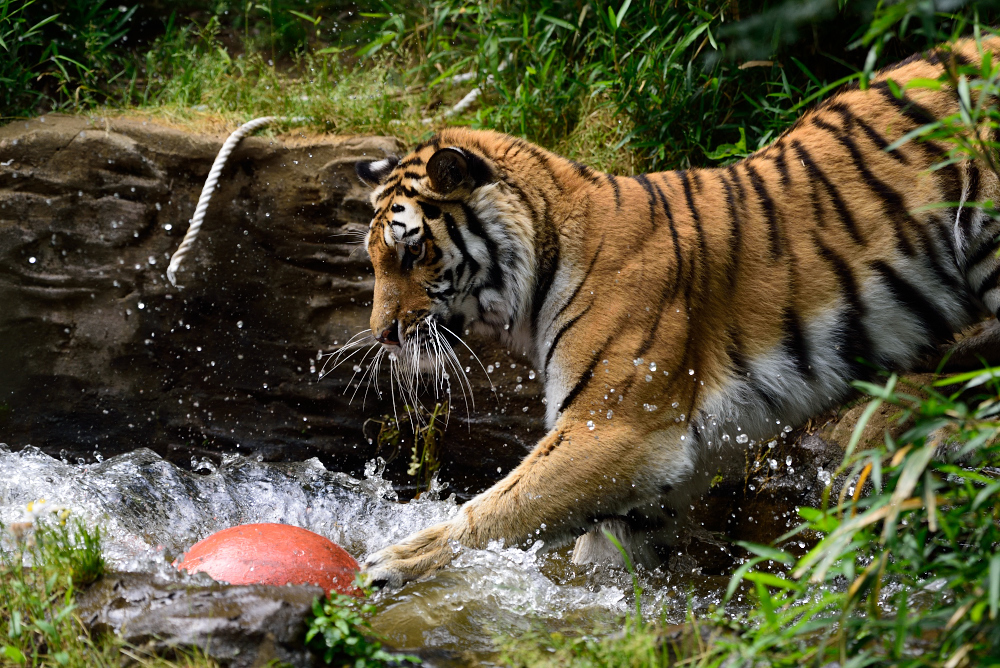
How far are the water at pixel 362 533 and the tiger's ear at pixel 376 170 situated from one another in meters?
1.35

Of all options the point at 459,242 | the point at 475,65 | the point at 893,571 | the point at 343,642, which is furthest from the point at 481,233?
the point at 475,65

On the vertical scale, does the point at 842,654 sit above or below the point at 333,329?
above

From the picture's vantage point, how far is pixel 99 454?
397 centimetres

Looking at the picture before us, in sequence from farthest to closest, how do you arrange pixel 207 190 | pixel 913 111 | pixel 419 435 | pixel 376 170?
pixel 419 435
pixel 207 190
pixel 376 170
pixel 913 111

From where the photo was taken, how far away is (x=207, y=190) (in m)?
3.80

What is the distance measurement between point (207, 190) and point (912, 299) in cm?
288

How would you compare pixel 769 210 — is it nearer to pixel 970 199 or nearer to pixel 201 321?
pixel 970 199

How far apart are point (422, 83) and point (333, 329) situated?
1617mm

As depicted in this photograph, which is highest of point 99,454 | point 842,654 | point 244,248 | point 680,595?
point 842,654

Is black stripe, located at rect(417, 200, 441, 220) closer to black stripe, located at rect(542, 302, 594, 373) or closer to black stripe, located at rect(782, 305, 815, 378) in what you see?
black stripe, located at rect(542, 302, 594, 373)

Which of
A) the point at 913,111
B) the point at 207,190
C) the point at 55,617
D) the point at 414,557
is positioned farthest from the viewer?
the point at 207,190

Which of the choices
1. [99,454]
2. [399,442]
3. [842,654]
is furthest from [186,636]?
[99,454]

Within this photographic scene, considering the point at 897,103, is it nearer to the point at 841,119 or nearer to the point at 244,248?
the point at 841,119

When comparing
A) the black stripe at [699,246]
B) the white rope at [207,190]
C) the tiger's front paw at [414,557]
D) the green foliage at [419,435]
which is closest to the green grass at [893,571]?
the tiger's front paw at [414,557]
